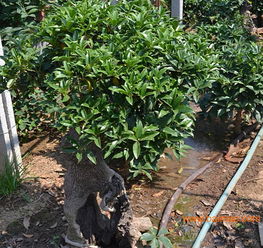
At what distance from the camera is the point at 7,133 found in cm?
343

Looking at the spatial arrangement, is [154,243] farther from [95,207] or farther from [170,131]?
[170,131]

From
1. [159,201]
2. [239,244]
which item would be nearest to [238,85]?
[159,201]

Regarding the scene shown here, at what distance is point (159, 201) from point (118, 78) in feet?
5.61

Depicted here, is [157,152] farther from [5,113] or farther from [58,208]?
[5,113]

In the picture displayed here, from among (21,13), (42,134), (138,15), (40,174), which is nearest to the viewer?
(138,15)

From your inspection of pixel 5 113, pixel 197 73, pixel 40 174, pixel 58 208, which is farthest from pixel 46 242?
pixel 197 73

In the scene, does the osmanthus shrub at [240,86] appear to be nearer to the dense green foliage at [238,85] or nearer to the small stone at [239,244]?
the dense green foliage at [238,85]

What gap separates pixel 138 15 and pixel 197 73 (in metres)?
0.51

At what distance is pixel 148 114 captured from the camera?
2.11 m

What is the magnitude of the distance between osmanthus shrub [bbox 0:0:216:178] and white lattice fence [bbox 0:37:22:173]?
42.5 inches

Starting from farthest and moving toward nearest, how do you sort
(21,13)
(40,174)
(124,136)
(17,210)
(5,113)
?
(21,13), (40,174), (5,113), (17,210), (124,136)

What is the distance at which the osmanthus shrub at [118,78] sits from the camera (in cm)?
198

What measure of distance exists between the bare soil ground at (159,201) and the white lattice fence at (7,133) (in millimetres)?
279

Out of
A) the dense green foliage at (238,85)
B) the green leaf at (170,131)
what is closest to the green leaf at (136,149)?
the green leaf at (170,131)
